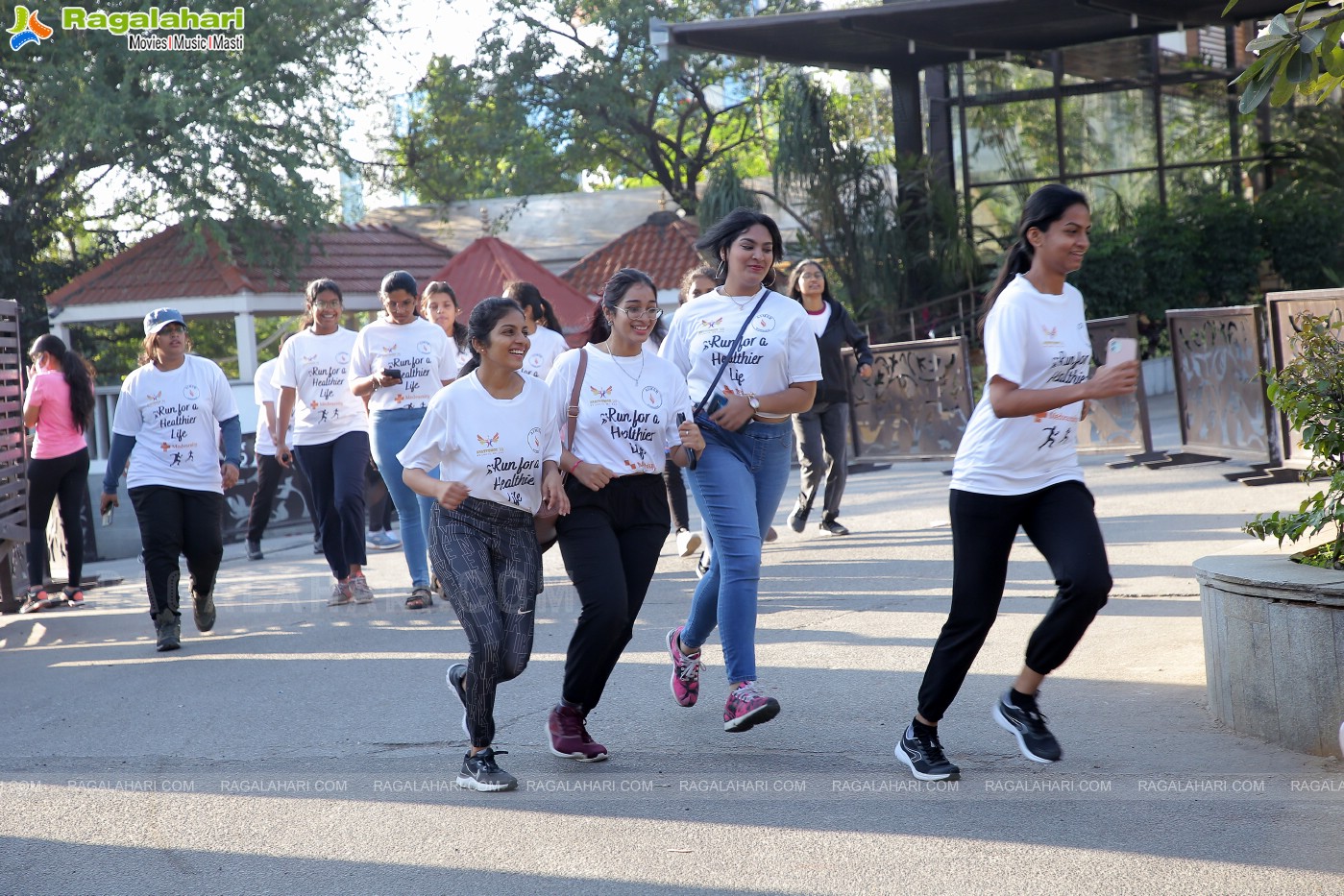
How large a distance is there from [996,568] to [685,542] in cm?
515

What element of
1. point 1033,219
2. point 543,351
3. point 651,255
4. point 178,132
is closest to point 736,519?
point 1033,219

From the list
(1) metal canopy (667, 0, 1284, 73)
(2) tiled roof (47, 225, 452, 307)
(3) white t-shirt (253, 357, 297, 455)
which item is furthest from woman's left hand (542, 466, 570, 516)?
(2) tiled roof (47, 225, 452, 307)

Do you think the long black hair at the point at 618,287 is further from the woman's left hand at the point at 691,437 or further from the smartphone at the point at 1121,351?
the smartphone at the point at 1121,351

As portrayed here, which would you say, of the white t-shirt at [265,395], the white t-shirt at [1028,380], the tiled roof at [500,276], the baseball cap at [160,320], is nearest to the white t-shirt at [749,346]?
the white t-shirt at [1028,380]

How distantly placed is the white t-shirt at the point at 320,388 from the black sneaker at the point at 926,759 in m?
5.05

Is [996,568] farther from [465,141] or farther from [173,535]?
[465,141]

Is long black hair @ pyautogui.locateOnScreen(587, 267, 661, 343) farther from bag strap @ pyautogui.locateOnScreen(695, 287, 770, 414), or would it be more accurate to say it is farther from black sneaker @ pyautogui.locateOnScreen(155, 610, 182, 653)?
black sneaker @ pyautogui.locateOnScreen(155, 610, 182, 653)

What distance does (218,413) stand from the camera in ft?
26.2

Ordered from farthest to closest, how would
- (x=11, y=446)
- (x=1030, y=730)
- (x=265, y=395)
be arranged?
(x=265, y=395) < (x=11, y=446) < (x=1030, y=730)

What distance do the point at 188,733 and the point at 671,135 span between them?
31509 millimetres

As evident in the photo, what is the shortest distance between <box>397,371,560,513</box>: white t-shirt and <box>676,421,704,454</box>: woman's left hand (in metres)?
0.46

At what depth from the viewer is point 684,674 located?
215 inches

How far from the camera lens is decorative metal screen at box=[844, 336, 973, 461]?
1321 cm

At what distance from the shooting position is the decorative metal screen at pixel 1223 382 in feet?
35.0
